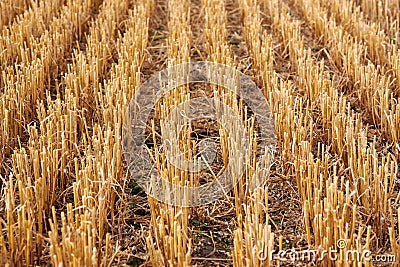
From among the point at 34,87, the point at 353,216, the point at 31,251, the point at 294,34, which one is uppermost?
the point at 294,34

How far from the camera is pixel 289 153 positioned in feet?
9.55

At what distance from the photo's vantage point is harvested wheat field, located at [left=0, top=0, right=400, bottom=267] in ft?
7.54

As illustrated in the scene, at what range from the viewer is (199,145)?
321 centimetres

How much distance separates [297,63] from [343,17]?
3.54ft

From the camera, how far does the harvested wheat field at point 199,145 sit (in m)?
2.30

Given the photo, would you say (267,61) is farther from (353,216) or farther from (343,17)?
(353,216)

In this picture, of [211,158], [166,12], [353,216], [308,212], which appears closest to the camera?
[353,216]

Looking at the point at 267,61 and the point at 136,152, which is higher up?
the point at 267,61

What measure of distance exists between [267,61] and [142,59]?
0.87 meters

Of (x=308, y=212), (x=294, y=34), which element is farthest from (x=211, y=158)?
(x=294, y=34)

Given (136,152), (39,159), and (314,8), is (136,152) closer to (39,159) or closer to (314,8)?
(39,159)

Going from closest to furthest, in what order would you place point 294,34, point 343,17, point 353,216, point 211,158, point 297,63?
point 353,216, point 211,158, point 297,63, point 294,34, point 343,17

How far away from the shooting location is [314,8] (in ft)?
16.0

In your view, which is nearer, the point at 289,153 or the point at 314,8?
the point at 289,153
